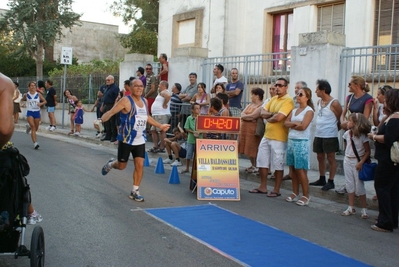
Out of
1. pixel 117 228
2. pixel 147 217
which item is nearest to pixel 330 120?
pixel 147 217

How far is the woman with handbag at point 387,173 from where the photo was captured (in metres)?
7.02

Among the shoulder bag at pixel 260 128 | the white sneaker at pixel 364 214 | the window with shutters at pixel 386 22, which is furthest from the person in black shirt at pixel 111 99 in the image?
the white sneaker at pixel 364 214

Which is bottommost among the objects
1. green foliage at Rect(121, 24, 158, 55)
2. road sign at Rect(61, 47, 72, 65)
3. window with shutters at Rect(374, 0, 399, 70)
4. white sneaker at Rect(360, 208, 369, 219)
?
white sneaker at Rect(360, 208, 369, 219)

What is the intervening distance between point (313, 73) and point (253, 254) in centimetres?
667

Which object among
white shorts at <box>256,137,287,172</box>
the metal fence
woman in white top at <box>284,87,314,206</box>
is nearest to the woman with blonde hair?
woman in white top at <box>284,87,314,206</box>

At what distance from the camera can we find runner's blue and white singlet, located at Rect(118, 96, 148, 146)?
Answer: 8352mm

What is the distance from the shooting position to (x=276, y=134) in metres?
9.16

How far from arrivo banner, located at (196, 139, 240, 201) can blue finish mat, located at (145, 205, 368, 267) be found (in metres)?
0.95

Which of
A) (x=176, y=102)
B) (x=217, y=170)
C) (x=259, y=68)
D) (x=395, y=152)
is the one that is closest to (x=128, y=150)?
(x=217, y=170)

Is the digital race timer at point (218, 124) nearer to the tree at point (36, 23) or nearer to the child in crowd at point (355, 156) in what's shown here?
the child in crowd at point (355, 156)

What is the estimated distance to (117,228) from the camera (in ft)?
21.9

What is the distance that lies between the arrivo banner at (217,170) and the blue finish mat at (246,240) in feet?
3.13

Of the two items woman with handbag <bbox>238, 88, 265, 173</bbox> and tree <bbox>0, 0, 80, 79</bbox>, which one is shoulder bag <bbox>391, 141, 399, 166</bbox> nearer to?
woman with handbag <bbox>238, 88, 265, 173</bbox>

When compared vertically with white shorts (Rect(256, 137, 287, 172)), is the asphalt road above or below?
below
